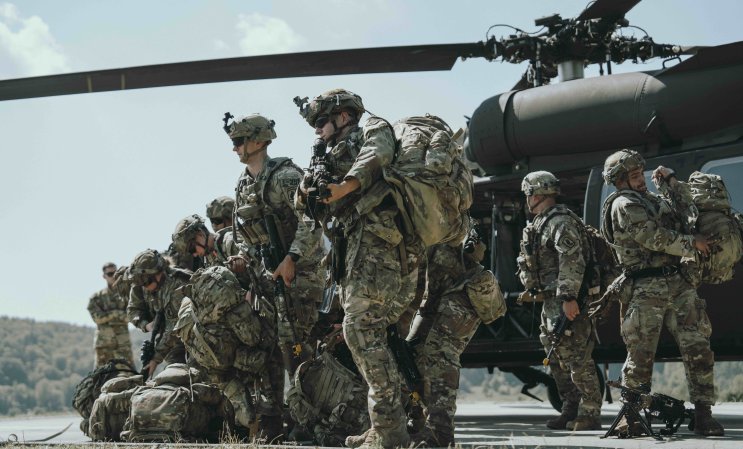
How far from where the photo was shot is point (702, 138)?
8.92m

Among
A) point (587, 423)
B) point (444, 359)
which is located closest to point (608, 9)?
point (587, 423)

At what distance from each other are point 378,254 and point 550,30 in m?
5.40

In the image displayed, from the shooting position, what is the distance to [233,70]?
9516mm

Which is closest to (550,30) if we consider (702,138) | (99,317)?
(702,138)

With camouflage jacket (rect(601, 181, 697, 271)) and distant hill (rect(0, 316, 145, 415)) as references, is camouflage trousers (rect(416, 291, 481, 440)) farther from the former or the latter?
distant hill (rect(0, 316, 145, 415))

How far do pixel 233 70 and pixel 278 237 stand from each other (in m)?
2.88

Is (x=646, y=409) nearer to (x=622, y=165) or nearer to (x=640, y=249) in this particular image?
(x=640, y=249)

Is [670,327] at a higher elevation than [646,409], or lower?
higher

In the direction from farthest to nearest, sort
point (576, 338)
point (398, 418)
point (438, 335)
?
1. point (576, 338)
2. point (438, 335)
3. point (398, 418)

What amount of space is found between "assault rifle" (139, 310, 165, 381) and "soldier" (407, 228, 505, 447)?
2813 mm

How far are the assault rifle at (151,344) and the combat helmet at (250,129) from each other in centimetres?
216

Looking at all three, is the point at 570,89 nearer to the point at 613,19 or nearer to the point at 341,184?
the point at 613,19

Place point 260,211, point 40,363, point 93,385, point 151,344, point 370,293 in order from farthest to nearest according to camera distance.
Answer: point 40,363 < point 151,344 < point 93,385 < point 260,211 < point 370,293

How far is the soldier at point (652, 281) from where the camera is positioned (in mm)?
6613
